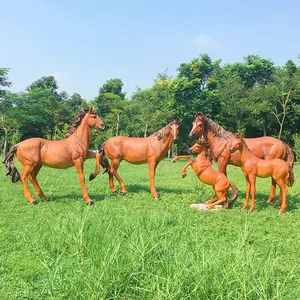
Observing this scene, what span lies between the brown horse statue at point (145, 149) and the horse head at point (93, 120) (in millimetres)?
822

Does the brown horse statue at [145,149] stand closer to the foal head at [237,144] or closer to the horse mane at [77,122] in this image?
the horse mane at [77,122]

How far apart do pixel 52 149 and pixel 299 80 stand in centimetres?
2244

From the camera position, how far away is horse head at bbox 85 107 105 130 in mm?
7164

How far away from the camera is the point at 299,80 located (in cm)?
2439

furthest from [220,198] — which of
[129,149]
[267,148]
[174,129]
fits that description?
[129,149]

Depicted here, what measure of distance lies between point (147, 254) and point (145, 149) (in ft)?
15.3

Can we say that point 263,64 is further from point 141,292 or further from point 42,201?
point 141,292

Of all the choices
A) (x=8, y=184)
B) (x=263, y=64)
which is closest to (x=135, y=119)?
(x=263, y=64)

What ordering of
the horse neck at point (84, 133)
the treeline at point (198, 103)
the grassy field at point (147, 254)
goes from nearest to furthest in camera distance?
1. the grassy field at point (147, 254)
2. the horse neck at point (84, 133)
3. the treeline at point (198, 103)

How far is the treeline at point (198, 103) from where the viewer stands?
2230 centimetres

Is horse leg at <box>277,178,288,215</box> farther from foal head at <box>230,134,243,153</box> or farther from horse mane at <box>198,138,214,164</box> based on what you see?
horse mane at <box>198,138,214,164</box>

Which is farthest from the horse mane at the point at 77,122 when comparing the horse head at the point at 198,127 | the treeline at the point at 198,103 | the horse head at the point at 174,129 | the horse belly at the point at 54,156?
the treeline at the point at 198,103

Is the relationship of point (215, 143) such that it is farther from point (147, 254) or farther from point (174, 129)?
point (147, 254)

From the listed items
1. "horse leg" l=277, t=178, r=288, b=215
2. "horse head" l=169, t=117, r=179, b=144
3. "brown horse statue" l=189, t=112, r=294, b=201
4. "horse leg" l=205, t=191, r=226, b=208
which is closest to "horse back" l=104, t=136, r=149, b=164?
"horse head" l=169, t=117, r=179, b=144
